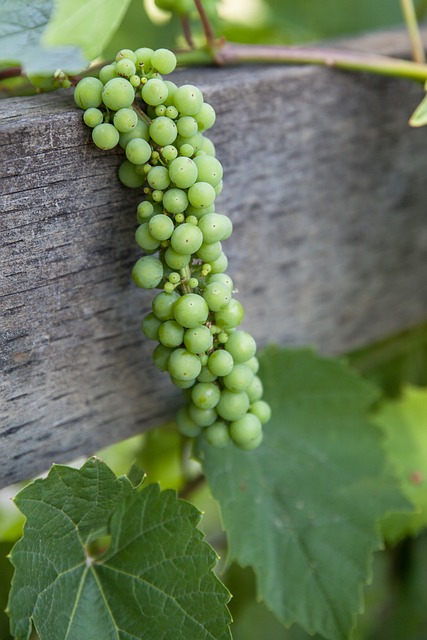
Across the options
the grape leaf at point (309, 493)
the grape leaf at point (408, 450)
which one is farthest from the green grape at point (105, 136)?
the grape leaf at point (408, 450)

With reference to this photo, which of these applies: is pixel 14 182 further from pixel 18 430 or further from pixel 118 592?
pixel 118 592

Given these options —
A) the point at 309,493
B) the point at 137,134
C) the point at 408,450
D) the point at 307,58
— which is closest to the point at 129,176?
the point at 137,134

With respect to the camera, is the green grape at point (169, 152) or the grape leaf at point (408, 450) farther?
the grape leaf at point (408, 450)

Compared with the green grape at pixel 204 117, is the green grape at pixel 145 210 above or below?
below

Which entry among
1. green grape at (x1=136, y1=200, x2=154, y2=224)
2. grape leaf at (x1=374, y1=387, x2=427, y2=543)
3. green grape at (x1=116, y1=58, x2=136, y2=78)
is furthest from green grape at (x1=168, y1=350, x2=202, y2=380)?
grape leaf at (x1=374, y1=387, x2=427, y2=543)

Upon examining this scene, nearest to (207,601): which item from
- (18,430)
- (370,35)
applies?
(18,430)

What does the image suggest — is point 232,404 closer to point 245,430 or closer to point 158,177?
point 245,430

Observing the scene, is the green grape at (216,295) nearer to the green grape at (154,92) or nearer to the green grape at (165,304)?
the green grape at (165,304)

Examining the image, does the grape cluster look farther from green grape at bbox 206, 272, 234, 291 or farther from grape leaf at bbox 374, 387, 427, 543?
grape leaf at bbox 374, 387, 427, 543
